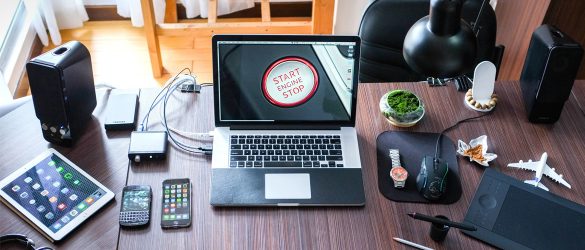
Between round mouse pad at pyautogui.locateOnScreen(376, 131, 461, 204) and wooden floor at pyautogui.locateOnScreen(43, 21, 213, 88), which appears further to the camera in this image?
wooden floor at pyautogui.locateOnScreen(43, 21, 213, 88)

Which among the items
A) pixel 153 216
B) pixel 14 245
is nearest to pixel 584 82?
pixel 153 216

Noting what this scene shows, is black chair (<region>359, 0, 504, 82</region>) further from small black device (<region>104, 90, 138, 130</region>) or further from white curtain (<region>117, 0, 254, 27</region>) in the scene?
white curtain (<region>117, 0, 254, 27</region>)

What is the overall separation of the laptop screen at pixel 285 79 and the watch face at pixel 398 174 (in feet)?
0.53

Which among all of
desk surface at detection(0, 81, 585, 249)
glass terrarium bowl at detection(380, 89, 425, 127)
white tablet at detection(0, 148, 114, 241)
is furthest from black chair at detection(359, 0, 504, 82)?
white tablet at detection(0, 148, 114, 241)

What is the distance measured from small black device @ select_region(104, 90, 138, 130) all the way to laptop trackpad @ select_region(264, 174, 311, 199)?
384 millimetres

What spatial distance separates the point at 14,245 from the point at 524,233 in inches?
40.4

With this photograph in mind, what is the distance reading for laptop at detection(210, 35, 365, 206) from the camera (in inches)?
46.9

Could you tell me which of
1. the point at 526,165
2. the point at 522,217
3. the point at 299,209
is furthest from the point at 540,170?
the point at 299,209

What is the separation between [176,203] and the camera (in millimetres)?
1162

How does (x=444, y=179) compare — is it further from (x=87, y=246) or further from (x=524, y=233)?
(x=87, y=246)

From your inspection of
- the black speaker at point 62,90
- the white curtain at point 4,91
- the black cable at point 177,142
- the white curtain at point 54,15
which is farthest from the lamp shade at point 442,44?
the white curtain at point 54,15

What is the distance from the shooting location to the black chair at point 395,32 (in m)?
1.61

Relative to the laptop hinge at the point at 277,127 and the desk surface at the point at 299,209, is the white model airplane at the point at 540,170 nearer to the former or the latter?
the desk surface at the point at 299,209

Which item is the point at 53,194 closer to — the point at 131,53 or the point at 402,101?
the point at 402,101
